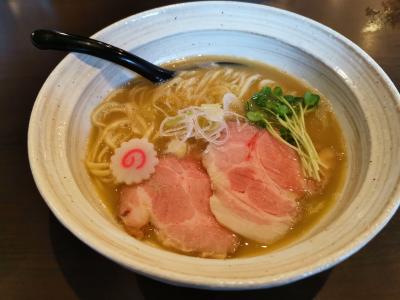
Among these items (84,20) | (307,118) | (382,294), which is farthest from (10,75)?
(382,294)

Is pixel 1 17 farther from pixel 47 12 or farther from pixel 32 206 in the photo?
pixel 32 206

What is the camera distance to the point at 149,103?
6.44 feet

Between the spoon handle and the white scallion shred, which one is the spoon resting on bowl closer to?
the spoon handle

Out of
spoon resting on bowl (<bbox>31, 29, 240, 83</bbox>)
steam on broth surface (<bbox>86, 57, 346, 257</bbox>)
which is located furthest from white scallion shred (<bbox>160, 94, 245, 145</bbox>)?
spoon resting on bowl (<bbox>31, 29, 240, 83</bbox>)

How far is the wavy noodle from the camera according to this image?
176 centimetres

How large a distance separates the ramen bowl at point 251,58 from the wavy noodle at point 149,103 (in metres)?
0.06

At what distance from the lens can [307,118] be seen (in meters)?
1.86

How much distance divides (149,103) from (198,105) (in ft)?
0.80

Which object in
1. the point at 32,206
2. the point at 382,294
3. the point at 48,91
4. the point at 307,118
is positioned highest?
the point at 307,118

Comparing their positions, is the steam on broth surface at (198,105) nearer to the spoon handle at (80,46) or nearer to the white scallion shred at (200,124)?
the white scallion shred at (200,124)

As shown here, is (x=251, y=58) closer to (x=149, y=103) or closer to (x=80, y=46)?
(x=149, y=103)

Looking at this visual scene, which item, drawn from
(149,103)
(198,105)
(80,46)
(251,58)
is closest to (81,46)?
(80,46)

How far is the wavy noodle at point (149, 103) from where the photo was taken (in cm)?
176

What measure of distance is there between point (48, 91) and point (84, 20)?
3.71 ft
